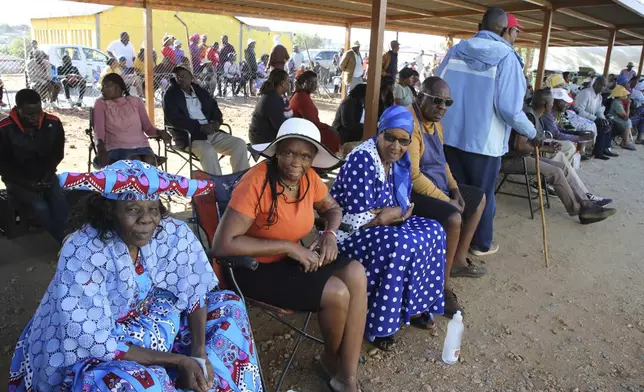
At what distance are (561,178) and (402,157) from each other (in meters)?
3.02

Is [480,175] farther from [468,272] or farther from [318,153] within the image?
[318,153]

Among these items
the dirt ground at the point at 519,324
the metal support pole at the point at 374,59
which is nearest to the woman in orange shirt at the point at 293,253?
the dirt ground at the point at 519,324

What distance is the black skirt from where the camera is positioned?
7.64ft

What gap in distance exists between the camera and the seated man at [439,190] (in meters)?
3.35

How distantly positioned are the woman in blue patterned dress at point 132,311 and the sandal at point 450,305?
1702 mm

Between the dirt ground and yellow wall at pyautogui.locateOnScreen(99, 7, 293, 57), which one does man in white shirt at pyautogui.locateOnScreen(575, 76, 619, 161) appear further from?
yellow wall at pyautogui.locateOnScreen(99, 7, 293, 57)

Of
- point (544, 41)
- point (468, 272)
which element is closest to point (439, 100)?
point (468, 272)

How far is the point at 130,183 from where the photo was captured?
1.72 m

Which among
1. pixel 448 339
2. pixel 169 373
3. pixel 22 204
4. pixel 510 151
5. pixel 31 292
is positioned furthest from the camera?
pixel 510 151

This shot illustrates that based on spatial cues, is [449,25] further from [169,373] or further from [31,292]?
[169,373]

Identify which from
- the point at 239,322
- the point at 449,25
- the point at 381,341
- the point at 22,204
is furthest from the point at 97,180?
the point at 449,25

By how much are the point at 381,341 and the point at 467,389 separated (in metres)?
0.54

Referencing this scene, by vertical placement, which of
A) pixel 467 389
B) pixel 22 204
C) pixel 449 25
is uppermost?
pixel 449 25

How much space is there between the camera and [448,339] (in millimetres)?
2865
